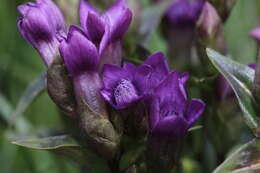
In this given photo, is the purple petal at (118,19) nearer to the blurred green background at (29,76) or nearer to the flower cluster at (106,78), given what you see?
the flower cluster at (106,78)

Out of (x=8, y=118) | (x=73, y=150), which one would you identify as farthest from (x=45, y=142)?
(x=8, y=118)

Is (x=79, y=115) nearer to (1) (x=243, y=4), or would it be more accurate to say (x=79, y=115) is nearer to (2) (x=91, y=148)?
(2) (x=91, y=148)

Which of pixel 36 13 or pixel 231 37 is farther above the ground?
Answer: pixel 36 13

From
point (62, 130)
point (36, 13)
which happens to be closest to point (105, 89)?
point (36, 13)

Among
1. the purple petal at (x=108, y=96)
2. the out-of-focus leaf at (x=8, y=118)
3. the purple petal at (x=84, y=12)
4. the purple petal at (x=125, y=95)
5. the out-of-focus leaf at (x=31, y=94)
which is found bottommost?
the out-of-focus leaf at (x=8, y=118)

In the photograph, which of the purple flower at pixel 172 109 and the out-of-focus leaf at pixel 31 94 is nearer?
the purple flower at pixel 172 109

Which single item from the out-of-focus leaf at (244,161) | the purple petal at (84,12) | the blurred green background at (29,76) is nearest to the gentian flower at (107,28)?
the purple petal at (84,12)
